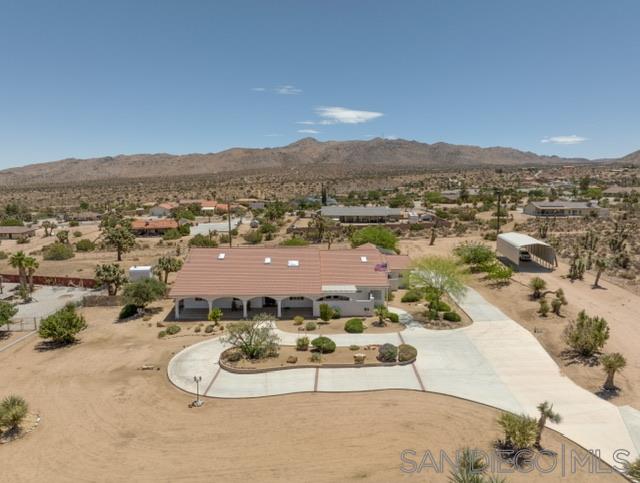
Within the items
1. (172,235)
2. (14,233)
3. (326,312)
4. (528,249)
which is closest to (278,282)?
(326,312)

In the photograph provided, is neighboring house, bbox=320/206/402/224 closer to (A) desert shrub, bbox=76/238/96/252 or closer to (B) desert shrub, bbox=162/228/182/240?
(B) desert shrub, bbox=162/228/182/240

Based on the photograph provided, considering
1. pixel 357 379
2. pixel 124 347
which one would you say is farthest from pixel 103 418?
pixel 357 379

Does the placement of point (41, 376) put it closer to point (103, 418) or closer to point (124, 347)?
point (124, 347)

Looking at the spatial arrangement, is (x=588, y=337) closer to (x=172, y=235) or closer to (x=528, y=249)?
(x=528, y=249)

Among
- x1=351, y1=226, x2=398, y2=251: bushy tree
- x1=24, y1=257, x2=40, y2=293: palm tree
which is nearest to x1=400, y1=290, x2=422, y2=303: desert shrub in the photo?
x1=351, y1=226, x2=398, y2=251: bushy tree

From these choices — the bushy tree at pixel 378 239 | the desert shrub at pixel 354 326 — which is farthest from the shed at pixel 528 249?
the desert shrub at pixel 354 326

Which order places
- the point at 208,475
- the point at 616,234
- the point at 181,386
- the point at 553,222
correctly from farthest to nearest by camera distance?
1. the point at 553,222
2. the point at 616,234
3. the point at 181,386
4. the point at 208,475
